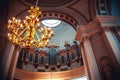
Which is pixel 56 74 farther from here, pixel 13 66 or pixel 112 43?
pixel 112 43

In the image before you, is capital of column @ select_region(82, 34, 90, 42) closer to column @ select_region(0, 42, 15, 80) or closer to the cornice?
the cornice

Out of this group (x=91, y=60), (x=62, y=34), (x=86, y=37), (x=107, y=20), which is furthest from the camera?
(x=62, y=34)

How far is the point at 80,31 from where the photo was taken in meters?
9.12

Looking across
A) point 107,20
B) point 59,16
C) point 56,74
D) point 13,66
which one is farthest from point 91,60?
point 56,74

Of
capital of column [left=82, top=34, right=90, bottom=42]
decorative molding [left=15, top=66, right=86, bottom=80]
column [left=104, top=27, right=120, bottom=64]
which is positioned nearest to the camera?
column [left=104, top=27, right=120, bottom=64]

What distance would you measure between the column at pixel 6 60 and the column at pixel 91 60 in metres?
4.35

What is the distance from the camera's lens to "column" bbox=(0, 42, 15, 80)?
696 cm

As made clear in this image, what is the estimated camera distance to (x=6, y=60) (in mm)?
7441

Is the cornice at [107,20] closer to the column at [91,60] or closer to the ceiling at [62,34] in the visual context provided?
the column at [91,60]

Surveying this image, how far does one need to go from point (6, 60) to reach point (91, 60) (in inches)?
182

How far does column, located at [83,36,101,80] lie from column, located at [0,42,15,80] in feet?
14.3

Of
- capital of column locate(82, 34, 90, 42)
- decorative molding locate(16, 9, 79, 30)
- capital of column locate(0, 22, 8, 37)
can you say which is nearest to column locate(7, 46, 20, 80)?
capital of column locate(0, 22, 8, 37)

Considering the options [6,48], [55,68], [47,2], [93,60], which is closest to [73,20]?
[47,2]

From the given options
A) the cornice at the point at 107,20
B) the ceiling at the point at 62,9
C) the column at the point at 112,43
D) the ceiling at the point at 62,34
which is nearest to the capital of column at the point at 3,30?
the ceiling at the point at 62,9
